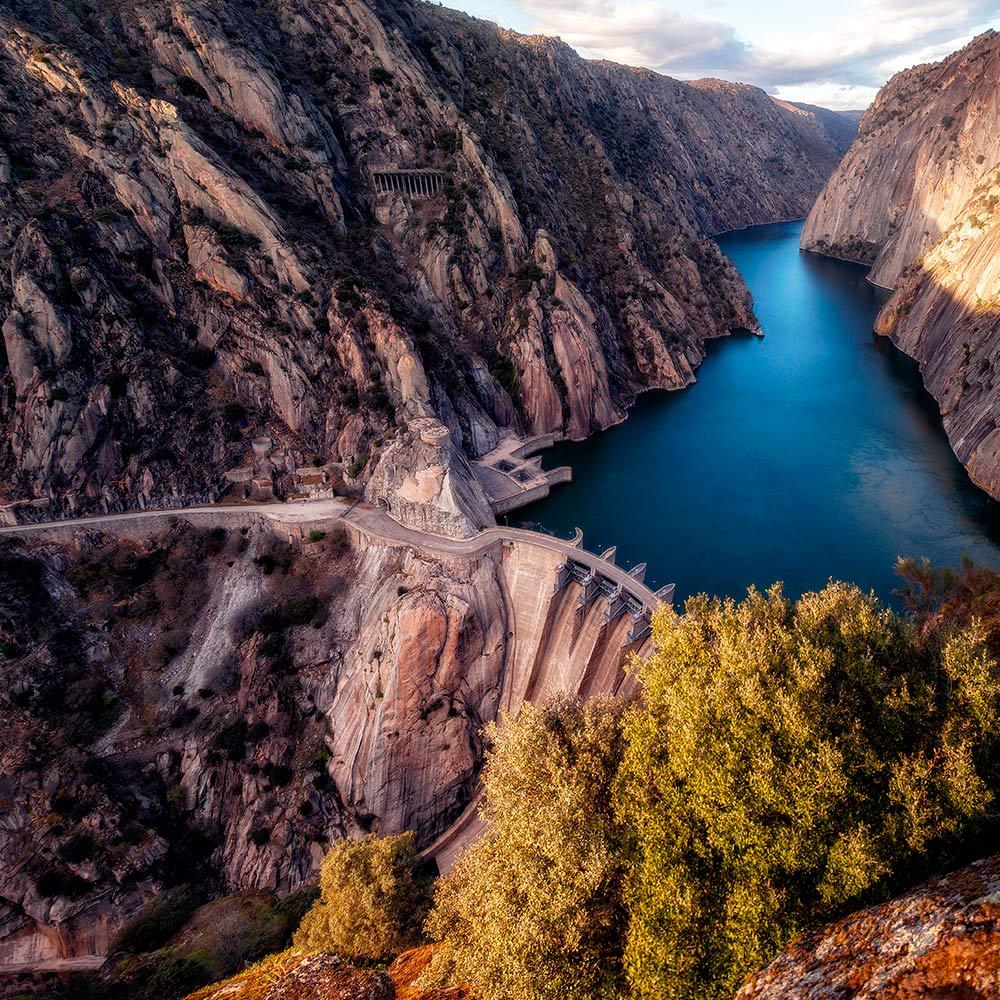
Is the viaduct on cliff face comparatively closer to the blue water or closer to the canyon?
the canyon

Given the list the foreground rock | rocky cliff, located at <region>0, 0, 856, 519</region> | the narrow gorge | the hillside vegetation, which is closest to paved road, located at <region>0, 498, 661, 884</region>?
the narrow gorge

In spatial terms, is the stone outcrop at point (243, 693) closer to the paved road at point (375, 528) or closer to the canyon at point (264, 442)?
the canyon at point (264, 442)

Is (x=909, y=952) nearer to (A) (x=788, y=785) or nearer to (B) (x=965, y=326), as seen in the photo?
(A) (x=788, y=785)

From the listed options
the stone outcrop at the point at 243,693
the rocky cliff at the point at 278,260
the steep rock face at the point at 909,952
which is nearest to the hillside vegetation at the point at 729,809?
the steep rock face at the point at 909,952

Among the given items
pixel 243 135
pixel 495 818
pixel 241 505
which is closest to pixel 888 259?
pixel 243 135

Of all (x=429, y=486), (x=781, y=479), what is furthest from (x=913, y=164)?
(x=429, y=486)
